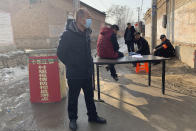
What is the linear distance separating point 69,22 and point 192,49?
18.0 ft

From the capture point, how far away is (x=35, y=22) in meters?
19.6

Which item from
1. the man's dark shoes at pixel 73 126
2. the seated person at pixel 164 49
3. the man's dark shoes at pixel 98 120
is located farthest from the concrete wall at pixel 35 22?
the man's dark shoes at pixel 73 126

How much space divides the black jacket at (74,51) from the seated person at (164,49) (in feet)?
18.8

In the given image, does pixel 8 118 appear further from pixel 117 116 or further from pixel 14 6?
pixel 14 6

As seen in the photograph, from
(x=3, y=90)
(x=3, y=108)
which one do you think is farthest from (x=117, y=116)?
(x=3, y=90)

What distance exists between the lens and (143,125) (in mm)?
3031

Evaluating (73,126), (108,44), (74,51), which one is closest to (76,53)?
(74,51)

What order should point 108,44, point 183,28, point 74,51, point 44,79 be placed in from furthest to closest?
point 183,28
point 108,44
point 44,79
point 74,51

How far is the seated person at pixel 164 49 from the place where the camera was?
778 centimetres

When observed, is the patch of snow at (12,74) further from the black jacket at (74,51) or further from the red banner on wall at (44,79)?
the black jacket at (74,51)

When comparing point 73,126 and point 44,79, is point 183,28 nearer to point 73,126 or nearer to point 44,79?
point 44,79

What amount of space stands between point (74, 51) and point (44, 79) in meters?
1.60

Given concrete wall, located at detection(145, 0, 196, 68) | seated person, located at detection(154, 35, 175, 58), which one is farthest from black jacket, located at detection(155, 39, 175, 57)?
concrete wall, located at detection(145, 0, 196, 68)

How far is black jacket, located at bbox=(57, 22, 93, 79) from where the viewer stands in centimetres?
271
